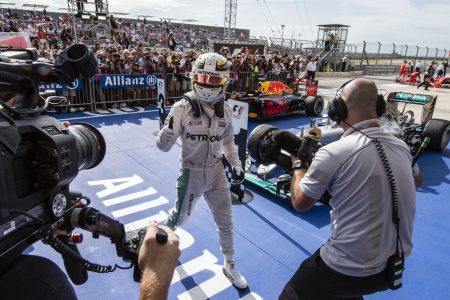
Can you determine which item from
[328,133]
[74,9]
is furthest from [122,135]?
[74,9]

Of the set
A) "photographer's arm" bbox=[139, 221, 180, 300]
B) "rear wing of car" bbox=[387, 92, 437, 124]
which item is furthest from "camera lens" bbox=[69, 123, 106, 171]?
"rear wing of car" bbox=[387, 92, 437, 124]

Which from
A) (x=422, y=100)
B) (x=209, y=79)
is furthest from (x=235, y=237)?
(x=422, y=100)

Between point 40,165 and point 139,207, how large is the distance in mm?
3767

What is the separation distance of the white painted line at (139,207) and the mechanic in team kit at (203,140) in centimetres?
156

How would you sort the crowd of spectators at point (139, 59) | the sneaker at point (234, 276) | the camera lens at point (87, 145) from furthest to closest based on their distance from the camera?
the crowd of spectators at point (139, 59) → the sneaker at point (234, 276) → the camera lens at point (87, 145)

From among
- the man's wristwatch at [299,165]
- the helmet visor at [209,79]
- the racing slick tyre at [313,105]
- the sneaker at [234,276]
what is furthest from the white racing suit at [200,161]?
the racing slick tyre at [313,105]

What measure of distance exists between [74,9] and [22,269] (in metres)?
15.7

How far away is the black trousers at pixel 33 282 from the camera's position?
972 mm

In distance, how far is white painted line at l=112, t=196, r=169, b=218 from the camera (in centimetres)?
464

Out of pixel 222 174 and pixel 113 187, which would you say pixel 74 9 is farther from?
pixel 222 174

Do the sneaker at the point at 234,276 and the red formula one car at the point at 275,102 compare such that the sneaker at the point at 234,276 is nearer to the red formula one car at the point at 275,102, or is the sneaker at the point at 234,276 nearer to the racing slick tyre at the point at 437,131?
the red formula one car at the point at 275,102

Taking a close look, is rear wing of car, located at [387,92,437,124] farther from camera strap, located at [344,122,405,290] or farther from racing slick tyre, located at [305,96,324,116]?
camera strap, located at [344,122,405,290]

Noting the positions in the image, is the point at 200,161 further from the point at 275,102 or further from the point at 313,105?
the point at 313,105

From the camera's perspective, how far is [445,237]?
4535mm
